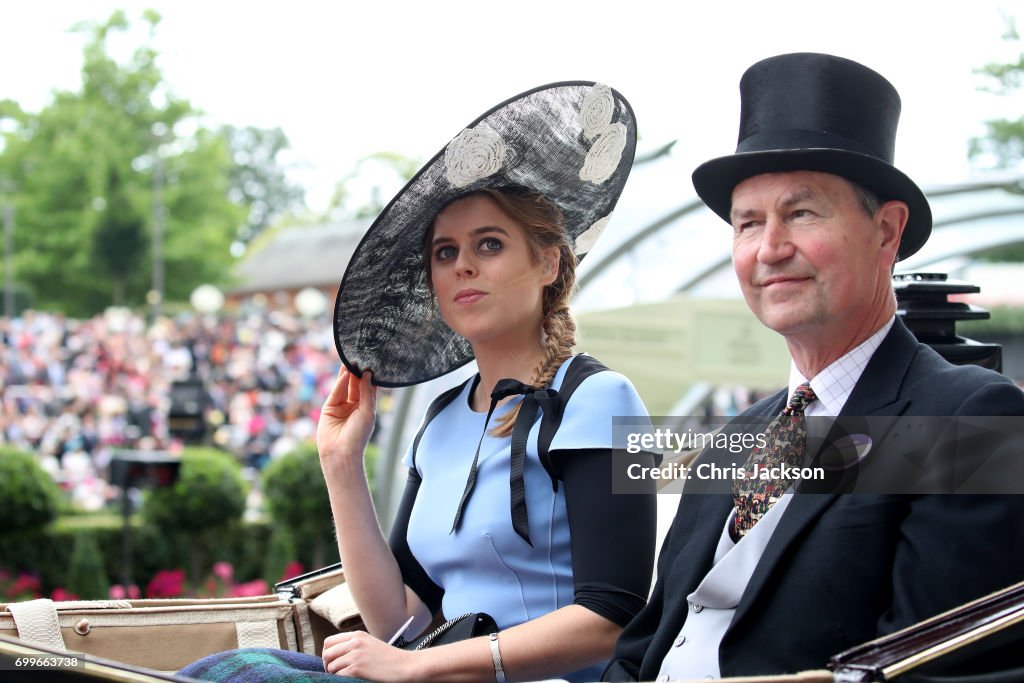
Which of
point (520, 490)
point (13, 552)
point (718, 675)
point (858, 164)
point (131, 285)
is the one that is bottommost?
point (718, 675)

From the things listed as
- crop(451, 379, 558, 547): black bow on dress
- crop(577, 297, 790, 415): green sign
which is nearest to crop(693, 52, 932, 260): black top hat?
crop(451, 379, 558, 547): black bow on dress

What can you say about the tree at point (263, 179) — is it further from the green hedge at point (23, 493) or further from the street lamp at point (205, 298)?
the green hedge at point (23, 493)

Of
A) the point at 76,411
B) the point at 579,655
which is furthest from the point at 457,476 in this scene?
the point at 76,411

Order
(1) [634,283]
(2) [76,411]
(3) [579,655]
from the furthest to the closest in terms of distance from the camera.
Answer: (2) [76,411] → (1) [634,283] → (3) [579,655]

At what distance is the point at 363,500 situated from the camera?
256 cm

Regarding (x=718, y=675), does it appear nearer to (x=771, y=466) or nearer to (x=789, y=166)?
(x=771, y=466)

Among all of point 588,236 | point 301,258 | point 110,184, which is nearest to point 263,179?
point 301,258

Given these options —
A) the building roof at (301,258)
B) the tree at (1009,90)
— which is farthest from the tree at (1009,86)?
the building roof at (301,258)

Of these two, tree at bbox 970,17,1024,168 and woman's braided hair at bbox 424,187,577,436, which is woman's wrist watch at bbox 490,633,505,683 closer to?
woman's braided hair at bbox 424,187,577,436

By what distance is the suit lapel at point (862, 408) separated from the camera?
184 centimetres

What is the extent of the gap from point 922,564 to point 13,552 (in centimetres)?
975

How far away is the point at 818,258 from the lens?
76.6 inches

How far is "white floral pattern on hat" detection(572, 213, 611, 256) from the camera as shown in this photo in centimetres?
262

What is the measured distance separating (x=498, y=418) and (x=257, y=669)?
75cm
